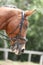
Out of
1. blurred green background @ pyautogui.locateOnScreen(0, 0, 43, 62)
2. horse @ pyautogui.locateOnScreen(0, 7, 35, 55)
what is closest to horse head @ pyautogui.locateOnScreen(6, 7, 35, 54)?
horse @ pyautogui.locateOnScreen(0, 7, 35, 55)

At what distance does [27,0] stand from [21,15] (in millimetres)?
9708

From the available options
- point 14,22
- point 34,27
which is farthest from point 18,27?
point 34,27

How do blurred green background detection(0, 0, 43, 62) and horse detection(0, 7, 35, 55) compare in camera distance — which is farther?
blurred green background detection(0, 0, 43, 62)

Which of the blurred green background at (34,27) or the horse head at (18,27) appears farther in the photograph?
the blurred green background at (34,27)

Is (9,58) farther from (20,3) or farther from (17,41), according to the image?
(17,41)

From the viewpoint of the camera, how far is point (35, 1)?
1285 cm

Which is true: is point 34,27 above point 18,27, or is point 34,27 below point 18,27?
below

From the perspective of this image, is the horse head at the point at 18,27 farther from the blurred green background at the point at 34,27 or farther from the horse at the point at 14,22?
the blurred green background at the point at 34,27

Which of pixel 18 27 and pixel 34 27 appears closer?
pixel 18 27

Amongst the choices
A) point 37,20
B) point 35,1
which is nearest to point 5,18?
point 35,1

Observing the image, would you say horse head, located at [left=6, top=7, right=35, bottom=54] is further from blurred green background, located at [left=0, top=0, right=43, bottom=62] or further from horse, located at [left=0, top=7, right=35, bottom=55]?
blurred green background, located at [left=0, top=0, right=43, bottom=62]

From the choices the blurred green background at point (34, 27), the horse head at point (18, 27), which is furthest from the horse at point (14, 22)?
the blurred green background at point (34, 27)

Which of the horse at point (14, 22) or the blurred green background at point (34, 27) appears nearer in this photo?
the horse at point (14, 22)

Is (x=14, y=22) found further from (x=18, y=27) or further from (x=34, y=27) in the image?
(x=34, y=27)
